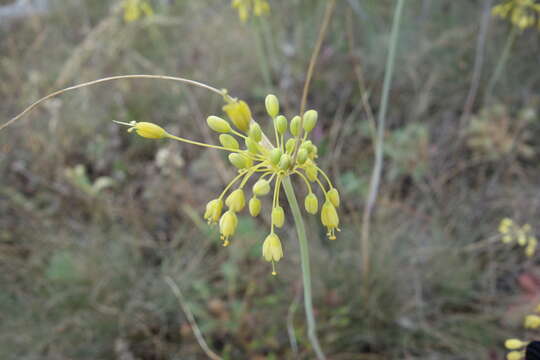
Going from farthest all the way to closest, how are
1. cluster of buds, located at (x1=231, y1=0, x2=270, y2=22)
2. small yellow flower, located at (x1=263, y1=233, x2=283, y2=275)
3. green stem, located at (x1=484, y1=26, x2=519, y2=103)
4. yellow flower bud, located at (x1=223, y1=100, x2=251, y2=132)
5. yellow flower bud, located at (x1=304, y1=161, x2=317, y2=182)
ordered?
green stem, located at (x1=484, y1=26, x2=519, y2=103) < cluster of buds, located at (x1=231, y1=0, x2=270, y2=22) < small yellow flower, located at (x1=263, y1=233, x2=283, y2=275) < yellow flower bud, located at (x1=304, y1=161, x2=317, y2=182) < yellow flower bud, located at (x1=223, y1=100, x2=251, y2=132)

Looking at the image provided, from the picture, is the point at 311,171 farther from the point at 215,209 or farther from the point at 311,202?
the point at 215,209

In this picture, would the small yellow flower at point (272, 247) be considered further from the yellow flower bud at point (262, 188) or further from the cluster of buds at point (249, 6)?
the cluster of buds at point (249, 6)

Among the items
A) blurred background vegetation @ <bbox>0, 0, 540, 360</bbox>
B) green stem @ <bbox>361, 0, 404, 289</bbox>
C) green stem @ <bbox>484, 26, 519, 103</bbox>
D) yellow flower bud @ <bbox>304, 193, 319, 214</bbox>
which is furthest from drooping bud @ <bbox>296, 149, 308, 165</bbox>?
green stem @ <bbox>484, 26, 519, 103</bbox>

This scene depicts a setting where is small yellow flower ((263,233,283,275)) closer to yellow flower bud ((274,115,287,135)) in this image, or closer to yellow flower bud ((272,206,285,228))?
yellow flower bud ((272,206,285,228))

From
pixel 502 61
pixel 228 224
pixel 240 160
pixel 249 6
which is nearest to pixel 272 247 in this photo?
pixel 228 224

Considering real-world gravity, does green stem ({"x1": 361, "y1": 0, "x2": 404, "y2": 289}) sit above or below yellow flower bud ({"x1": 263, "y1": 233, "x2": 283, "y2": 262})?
above

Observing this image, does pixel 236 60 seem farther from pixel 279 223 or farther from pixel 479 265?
pixel 279 223
